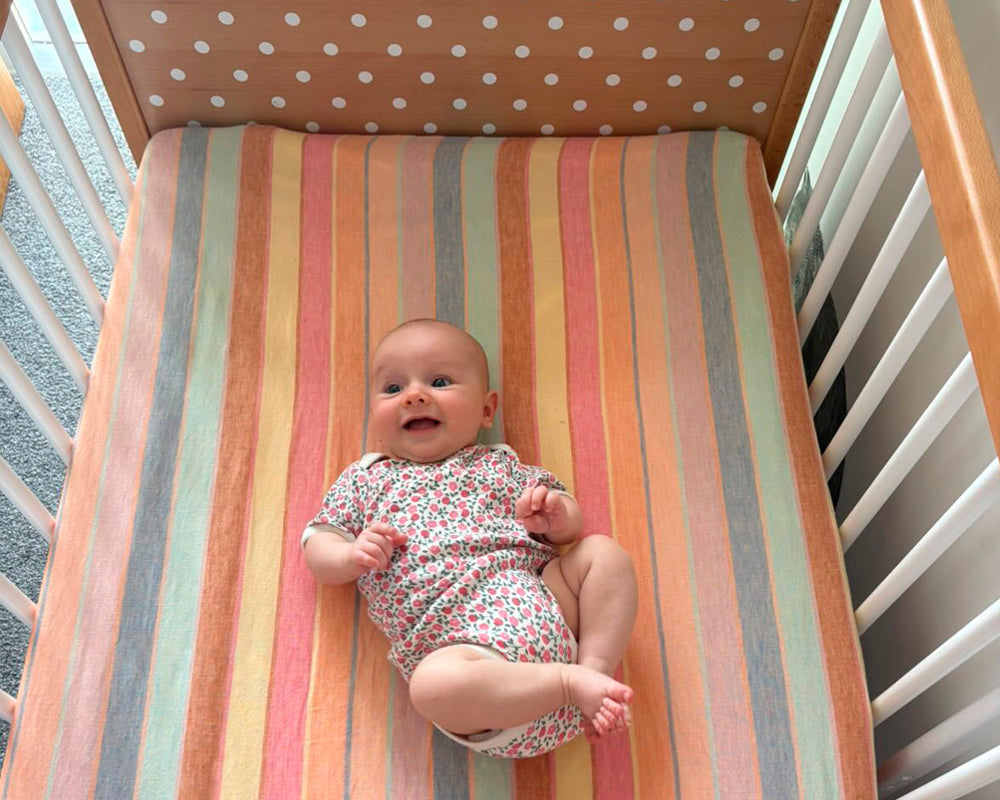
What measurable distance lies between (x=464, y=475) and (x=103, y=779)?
1.57 feet

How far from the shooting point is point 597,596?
1016 mm

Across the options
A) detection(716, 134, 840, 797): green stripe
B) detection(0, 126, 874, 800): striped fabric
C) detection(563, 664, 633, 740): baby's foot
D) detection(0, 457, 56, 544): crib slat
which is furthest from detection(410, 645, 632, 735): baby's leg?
detection(0, 457, 56, 544): crib slat

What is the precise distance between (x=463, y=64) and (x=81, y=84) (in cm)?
47

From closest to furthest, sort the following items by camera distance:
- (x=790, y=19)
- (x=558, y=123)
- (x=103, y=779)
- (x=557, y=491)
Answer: (x=103, y=779) → (x=557, y=491) → (x=790, y=19) → (x=558, y=123)

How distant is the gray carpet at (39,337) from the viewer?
1.41 metres

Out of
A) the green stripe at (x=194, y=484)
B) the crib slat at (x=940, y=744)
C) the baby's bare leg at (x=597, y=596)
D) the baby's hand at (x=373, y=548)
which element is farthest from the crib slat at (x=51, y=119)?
the crib slat at (x=940, y=744)

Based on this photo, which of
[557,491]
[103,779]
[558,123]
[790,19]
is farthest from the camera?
[558,123]

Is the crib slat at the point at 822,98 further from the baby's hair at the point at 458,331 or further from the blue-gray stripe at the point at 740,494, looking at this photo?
the baby's hair at the point at 458,331

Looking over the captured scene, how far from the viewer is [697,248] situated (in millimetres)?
1283

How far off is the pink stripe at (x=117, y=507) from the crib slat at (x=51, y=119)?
0.20 ft

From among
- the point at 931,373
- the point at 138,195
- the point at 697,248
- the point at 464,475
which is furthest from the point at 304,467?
the point at 931,373

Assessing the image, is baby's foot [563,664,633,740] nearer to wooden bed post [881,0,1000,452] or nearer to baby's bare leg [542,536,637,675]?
baby's bare leg [542,536,637,675]

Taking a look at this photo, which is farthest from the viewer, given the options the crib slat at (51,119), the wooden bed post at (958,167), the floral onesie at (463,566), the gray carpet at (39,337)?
the gray carpet at (39,337)

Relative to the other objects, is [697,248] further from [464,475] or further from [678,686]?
[678,686]
